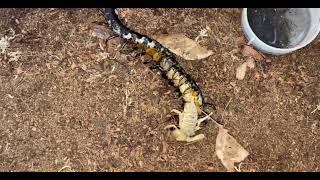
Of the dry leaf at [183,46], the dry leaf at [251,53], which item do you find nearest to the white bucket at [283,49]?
the dry leaf at [251,53]

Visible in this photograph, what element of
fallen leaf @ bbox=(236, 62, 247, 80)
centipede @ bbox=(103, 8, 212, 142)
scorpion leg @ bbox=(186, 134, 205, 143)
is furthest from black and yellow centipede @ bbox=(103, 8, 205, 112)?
fallen leaf @ bbox=(236, 62, 247, 80)

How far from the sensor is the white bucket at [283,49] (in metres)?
3.05

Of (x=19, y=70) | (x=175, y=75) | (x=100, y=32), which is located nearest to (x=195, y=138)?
(x=175, y=75)

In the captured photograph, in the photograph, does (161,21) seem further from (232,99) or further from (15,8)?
(15,8)

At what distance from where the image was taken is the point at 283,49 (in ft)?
9.96

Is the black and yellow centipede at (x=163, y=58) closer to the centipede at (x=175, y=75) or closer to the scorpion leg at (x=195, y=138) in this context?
the centipede at (x=175, y=75)

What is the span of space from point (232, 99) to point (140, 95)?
1.86 feet

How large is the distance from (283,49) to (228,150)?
0.69 m

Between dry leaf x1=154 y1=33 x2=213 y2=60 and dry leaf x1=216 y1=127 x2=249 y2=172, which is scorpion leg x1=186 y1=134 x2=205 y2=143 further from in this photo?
dry leaf x1=154 y1=33 x2=213 y2=60

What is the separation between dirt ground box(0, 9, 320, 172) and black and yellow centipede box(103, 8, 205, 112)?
2.7 inches

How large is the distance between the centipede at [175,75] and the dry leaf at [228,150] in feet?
0.41

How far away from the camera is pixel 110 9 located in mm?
3139
